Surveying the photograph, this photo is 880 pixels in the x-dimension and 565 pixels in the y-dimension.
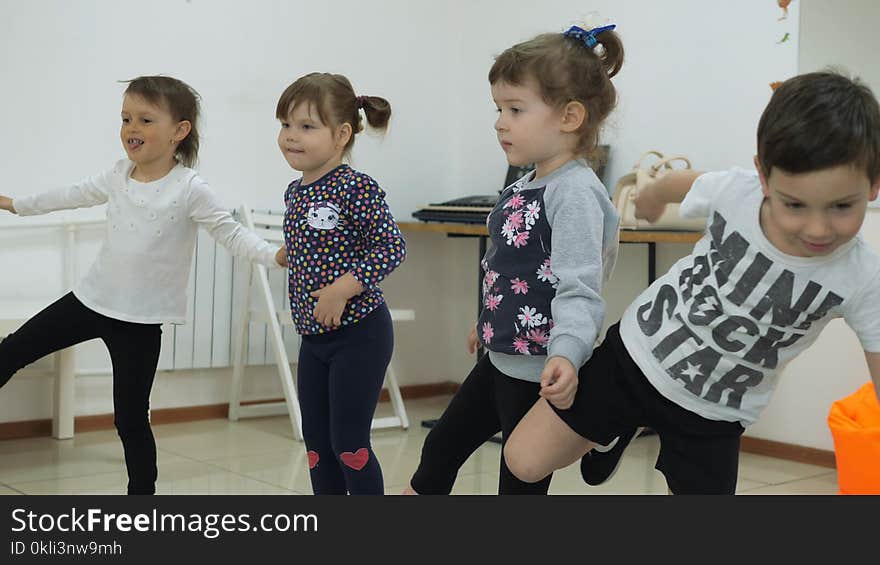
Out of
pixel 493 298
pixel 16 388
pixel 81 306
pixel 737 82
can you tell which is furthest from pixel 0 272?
pixel 737 82

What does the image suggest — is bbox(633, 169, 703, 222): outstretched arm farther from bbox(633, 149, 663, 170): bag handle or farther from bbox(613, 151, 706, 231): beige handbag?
bbox(633, 149, 663, 170): bag handle

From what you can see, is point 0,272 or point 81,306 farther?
point 0,272

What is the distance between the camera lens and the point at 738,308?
1.30 meters

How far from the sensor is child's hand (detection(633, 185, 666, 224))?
1435 mm

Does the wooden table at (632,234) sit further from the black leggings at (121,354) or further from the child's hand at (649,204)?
the child's hand at (649,204)

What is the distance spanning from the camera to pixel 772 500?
1389 millimetres

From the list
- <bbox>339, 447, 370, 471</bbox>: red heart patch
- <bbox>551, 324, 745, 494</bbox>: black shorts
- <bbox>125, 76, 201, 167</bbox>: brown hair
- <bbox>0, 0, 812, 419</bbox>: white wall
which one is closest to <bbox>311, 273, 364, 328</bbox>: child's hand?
<bbox>339, 447, 370, 471</bbox>: red heart patch

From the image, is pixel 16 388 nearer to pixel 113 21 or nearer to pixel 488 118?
pixel 113 21

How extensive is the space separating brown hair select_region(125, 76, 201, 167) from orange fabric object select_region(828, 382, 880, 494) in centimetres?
176

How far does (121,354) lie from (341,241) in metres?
0.62

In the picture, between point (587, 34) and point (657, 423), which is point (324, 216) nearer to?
point (587, 34)

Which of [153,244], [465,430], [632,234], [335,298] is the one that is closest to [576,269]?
[465,430]

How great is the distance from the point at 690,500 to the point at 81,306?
1381 mm

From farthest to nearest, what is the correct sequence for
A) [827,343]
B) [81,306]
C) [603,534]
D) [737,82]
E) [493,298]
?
[737,82], [827,343], [81,306], [493,298], [603,534]
